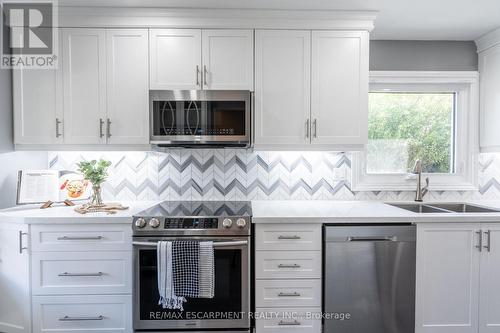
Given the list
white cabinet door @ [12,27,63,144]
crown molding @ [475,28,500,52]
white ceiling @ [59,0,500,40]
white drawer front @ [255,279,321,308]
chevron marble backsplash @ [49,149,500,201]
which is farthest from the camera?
chevron marble backsplash @ [49,149,500,201]

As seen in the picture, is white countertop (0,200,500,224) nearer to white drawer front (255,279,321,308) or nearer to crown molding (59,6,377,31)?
white drawer front (255,279,321,308)

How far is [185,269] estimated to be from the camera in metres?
1.96

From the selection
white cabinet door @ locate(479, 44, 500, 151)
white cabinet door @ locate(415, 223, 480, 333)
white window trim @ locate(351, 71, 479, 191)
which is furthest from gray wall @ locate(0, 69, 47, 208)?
white cabinet door @ locate(479, 44, 500, 151)

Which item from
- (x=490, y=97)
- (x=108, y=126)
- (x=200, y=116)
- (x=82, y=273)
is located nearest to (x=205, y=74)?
(x=200, y=116)

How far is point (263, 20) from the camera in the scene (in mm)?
2328

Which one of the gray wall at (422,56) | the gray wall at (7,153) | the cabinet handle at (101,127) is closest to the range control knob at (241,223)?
the cabinet handle at (101,127)

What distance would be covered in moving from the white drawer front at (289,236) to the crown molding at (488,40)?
2.20 metres

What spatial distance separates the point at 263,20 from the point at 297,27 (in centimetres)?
26

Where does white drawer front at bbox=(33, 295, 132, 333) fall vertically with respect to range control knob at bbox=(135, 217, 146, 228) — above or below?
below

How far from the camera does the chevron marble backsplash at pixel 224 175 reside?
272cm

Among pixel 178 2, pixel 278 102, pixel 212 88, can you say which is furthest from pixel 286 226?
pixel 178 2

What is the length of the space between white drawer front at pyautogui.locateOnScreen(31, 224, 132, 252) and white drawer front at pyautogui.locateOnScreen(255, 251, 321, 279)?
2.87ft

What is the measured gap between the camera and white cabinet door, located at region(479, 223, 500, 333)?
2.10 m

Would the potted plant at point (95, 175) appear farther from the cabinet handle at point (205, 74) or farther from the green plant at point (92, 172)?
the cabinet handle at point (205, 74)
